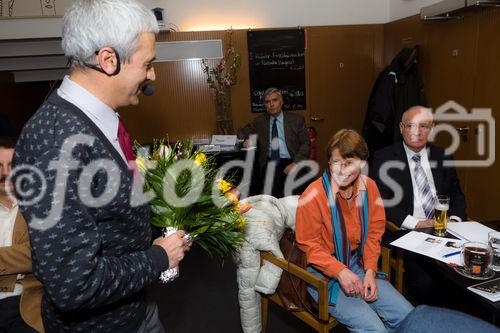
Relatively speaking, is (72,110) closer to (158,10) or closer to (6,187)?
(6,187)

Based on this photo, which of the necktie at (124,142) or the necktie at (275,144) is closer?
the necktie at (124,142)

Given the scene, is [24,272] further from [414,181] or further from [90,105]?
[414,181]

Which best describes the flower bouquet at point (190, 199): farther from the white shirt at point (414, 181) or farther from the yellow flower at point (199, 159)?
the white shirt at point (414, 181)

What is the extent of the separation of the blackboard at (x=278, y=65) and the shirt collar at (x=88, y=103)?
4.08m

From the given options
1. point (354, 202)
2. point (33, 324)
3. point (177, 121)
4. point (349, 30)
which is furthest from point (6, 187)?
point (349, 30)

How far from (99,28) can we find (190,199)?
1.89 feet

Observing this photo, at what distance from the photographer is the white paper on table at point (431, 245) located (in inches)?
66.1

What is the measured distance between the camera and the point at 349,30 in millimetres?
4945

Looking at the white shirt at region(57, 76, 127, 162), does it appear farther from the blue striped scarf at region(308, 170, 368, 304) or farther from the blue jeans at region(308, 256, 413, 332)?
the blue jeans at region(308, 256, 413, 332)

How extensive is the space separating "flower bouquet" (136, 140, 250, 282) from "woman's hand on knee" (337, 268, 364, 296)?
2.31ft

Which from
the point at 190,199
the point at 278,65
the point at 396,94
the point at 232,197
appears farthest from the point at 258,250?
the point at 278,65

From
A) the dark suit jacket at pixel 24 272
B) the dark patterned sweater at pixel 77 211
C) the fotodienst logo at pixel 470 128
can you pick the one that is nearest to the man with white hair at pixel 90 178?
the dark patterned sweater at pixel 77 211

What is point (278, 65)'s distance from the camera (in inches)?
194

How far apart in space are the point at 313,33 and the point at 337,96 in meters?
0.86
